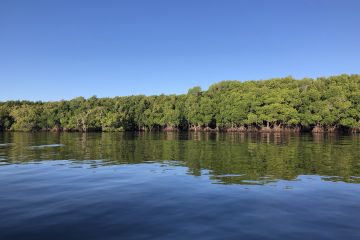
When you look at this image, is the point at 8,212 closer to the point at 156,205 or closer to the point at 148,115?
the point at 156,205

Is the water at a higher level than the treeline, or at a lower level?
lower

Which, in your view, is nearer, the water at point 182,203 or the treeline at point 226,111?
the water at point 182,203

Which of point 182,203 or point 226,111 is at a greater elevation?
point 226,111

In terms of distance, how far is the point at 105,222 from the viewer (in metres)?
14.1

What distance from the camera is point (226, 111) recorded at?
504 feet

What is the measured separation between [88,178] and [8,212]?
10.2 m

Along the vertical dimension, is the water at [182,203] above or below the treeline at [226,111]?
below

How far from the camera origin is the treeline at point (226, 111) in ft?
433

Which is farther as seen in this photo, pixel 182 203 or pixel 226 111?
pixel 226 111

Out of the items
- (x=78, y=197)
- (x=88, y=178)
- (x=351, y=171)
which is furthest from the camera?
(x=351, y=171)

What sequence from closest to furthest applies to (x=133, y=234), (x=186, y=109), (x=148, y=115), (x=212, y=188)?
(x=133, y=234), (x=212, y=188), (x=186, y=109), (x=148, y=115)

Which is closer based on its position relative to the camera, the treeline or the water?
the water

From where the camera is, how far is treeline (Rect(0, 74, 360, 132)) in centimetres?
13188

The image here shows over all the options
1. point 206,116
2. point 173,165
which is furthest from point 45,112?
point 173,165
